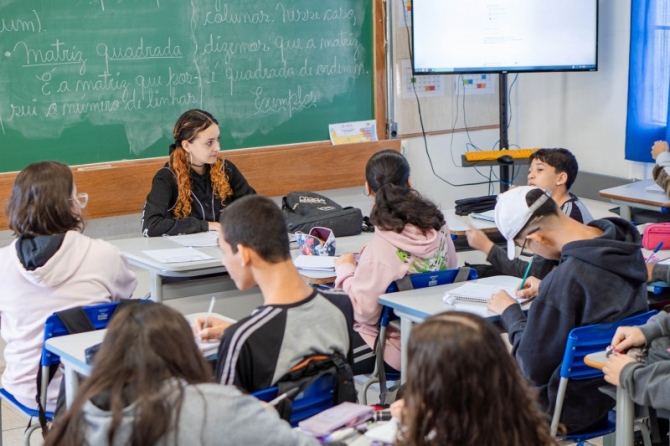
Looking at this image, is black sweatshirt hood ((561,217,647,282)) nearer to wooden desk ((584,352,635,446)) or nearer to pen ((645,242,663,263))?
wooden desk ((584,352,635,446))

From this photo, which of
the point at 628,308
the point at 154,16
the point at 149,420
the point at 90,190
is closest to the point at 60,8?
the point at 154,16

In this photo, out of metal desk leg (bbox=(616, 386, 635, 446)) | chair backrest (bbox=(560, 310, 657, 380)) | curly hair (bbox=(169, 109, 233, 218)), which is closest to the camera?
metal desk leg (bbox=(616, 386, 635, 446))

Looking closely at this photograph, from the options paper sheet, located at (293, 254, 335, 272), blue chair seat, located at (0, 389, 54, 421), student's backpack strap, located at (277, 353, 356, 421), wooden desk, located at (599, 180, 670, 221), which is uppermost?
student's backpack strap, located at (277, 353, 356, 421)

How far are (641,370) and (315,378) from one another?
2.98ft

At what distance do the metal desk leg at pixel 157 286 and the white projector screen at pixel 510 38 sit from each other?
8.91 feet

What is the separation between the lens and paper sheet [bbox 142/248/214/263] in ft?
13.3

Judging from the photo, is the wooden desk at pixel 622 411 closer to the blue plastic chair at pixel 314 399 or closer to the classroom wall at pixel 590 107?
the blue plastic chair at pixel 314 399

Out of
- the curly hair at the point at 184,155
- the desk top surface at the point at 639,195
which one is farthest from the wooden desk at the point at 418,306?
the desk top surface at the point at 639,195

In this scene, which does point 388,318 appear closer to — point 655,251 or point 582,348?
point 582,348

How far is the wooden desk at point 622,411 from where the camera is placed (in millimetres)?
2621

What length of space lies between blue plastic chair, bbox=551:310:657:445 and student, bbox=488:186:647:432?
0.16 ft

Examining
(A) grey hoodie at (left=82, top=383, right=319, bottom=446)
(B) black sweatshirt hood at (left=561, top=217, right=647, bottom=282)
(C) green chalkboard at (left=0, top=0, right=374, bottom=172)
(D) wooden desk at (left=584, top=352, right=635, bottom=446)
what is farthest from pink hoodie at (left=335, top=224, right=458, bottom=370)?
(C) green chalkboard at (left=0, top=0, right=374, bottom=172)

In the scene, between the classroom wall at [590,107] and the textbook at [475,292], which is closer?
the textbook at [475,292]

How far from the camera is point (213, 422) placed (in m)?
1.79
